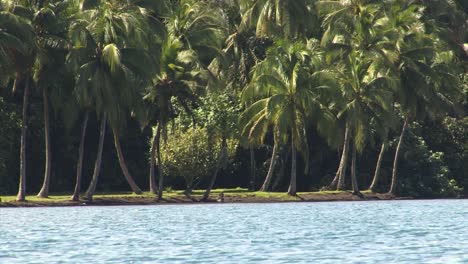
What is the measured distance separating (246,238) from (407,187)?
43488mm

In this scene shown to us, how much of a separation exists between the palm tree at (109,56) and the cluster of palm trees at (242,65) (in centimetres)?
7

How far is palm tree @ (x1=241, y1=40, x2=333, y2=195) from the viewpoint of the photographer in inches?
2643

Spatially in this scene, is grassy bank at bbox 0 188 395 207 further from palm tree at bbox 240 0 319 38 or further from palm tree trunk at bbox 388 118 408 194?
palm tree at bbox 240 0 319 38

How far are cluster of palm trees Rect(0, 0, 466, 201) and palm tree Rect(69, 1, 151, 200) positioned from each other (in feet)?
0.22

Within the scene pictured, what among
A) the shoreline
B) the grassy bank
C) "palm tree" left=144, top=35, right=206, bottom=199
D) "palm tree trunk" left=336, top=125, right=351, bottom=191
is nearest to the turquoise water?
the shoreline

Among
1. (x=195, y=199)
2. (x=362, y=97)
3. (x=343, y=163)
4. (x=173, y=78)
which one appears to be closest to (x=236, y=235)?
(x=173, y=78)

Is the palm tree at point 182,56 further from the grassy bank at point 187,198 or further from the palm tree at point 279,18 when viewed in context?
the palm tree at point 279,18

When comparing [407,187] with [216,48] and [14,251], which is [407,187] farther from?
[14,251]

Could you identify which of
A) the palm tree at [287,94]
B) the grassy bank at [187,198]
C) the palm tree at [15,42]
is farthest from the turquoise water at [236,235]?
the palm tree at [287,94]

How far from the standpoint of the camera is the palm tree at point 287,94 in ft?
220

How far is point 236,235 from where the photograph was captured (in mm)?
37031

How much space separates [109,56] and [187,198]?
37.3 ft

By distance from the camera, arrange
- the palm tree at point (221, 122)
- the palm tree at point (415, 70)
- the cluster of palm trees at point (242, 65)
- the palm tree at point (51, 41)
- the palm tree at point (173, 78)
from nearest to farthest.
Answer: the palm tree at point (51, 41)
the cluster of palm trees at point (242, 65)
the palm tree at point (173, 78)
the palm tree at point (221, 122)
the palm tree at point (415, 70)

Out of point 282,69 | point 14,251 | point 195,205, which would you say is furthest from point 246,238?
point 282,69
